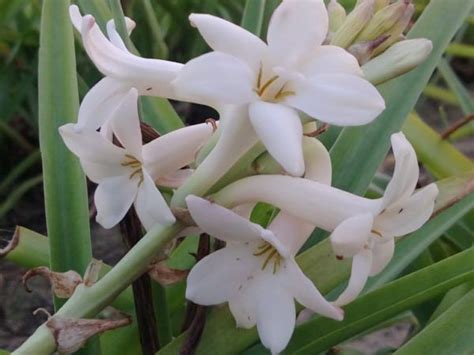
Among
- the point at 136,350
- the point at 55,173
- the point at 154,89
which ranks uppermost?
the point at 154,89

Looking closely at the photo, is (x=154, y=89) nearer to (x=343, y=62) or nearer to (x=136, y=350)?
(x=343, y=62)

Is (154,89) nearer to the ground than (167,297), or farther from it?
farther from it

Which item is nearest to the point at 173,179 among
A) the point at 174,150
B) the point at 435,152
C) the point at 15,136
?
the point at 174,150

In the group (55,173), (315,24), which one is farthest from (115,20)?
(315,24)

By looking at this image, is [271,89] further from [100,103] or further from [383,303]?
[383,303]

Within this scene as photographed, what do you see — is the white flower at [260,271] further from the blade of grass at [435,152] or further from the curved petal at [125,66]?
the blade of grass at [435,152]

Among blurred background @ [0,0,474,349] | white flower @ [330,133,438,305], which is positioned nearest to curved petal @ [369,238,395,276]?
white flower @ [330,133,438,305]
